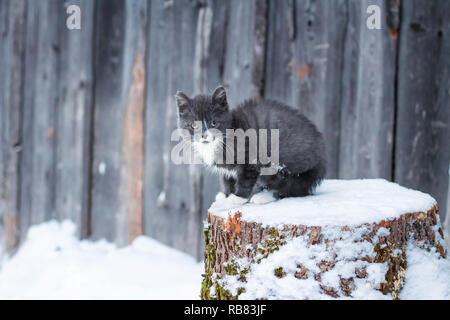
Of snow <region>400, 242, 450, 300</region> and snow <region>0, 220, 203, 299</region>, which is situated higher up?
snow <region>400, 242, 450, 300</region>

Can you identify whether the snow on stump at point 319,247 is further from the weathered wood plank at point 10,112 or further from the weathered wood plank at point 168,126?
the weathered wood plank at point 10,112

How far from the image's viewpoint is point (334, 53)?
295cm

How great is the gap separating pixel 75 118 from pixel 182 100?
3.20 meters

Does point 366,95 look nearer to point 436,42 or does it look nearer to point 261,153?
point 436,42

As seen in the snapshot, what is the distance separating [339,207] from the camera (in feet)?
6.41

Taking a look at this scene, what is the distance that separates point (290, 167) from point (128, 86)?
2.69 m

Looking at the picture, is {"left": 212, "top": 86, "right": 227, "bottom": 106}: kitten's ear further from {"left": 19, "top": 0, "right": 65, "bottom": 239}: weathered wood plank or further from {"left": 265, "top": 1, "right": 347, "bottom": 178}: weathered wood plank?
{"left": 19, "top": 0, "right": 65, "bottom": 239}: weathered wood plank

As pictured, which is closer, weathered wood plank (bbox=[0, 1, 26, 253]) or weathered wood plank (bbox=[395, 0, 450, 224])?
weathered wood plank (bbox=[395, 0, 450, 224])

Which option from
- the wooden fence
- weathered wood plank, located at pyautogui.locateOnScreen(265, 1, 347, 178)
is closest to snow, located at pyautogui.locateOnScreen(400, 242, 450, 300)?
the wooden fence

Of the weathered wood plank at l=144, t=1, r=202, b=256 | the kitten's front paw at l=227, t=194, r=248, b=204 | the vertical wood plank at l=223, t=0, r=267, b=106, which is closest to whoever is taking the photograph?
the kitten's front paw at l=227, t=194, r=248, b=204

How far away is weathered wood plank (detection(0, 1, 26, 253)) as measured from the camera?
626 centimetres

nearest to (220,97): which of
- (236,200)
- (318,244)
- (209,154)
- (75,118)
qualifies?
(209,154)

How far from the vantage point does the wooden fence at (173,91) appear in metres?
2.65

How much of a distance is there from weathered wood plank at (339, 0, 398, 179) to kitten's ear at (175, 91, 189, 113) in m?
1.12
